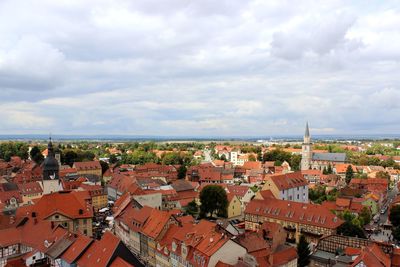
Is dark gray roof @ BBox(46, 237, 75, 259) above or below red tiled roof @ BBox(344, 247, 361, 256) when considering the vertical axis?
above

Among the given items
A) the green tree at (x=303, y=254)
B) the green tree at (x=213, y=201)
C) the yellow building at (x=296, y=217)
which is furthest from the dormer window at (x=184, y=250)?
the green tree at (x=213, y=201)

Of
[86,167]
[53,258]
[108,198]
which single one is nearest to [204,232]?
[53,258]

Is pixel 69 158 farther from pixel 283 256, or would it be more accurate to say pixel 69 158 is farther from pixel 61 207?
pixel 283 256

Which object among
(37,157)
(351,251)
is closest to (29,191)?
Result: (37,157)

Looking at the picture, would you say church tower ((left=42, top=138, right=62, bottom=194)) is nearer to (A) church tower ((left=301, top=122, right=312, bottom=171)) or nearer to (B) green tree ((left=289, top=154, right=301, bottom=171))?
(B) green tree ((left=289, top=154, right=301, bottom=171))

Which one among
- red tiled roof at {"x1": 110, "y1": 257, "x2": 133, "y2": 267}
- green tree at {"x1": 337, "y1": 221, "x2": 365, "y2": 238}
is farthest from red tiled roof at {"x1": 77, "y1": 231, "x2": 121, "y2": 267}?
green tree at {"x1": 337, "y1": 221, "x2": 365, "y2": 238}

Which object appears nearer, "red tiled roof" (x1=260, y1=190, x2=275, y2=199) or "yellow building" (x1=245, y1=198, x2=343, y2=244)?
"yellow building" (x1=245, y1=198, x2=343, y2=244)

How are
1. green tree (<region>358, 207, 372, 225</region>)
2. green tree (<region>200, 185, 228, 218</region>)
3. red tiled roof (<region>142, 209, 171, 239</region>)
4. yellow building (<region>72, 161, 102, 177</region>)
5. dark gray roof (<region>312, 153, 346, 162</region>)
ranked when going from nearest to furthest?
1. red tiled roof (<region>142, 209, 171, 239</region>)
2. green tree (<region>358, 207, 372, 225</region>)
3. green tree (<region>200, 185, 228, 218</region>)
4. yellow building (<region>72, 161, 102, 177</region>)
5. dark gray roof (<region>312, 153, 346, 162</region>)
